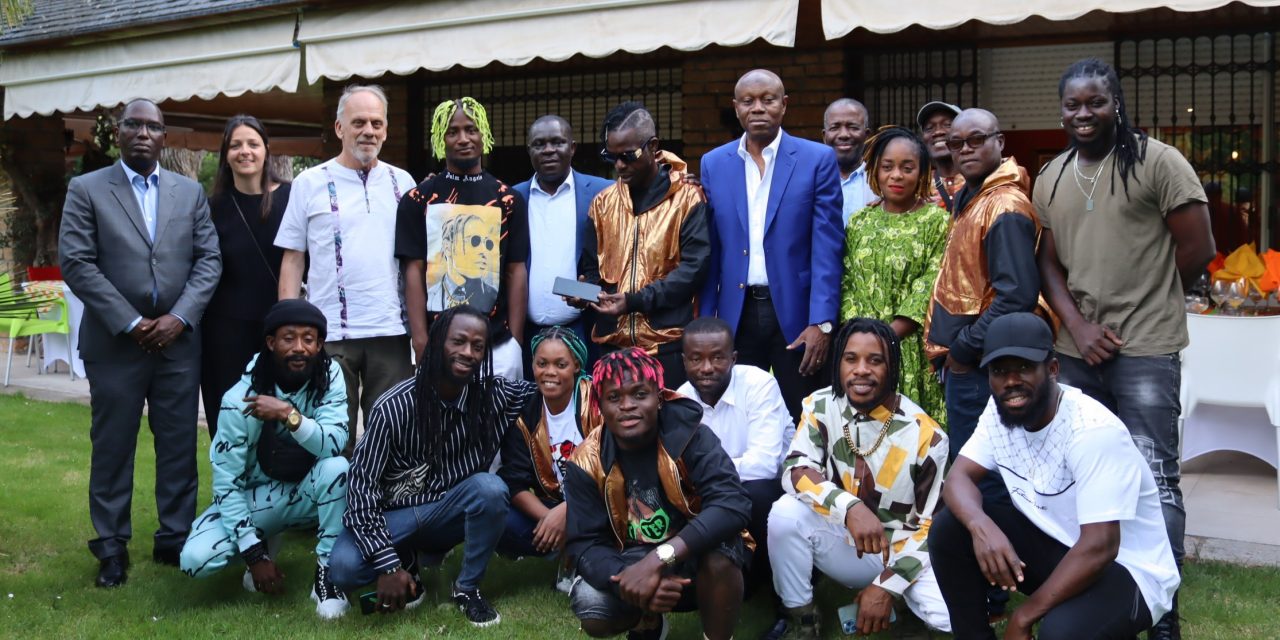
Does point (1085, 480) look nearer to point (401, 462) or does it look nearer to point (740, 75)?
point (401, 462)

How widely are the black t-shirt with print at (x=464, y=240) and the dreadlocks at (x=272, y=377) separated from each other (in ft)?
1.89

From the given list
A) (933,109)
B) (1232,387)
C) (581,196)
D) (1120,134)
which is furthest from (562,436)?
(1232,387)

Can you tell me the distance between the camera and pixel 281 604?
4.86 m

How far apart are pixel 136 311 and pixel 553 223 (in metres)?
1.82

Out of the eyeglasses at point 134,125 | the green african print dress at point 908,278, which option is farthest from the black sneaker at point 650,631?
the eyeglasses at point 134,125

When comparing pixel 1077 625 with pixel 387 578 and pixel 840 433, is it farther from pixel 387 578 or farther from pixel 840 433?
pixel 387 578

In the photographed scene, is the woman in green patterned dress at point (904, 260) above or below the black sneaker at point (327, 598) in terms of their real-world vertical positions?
above

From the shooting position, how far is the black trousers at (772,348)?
4.93m

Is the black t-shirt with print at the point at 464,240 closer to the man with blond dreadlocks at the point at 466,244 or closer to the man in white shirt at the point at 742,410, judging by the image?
the man with blond dreadlocks at the point at 466,244

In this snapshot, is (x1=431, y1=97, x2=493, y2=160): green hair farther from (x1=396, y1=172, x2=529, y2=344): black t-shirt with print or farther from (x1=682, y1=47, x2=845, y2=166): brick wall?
(x1=682, y1=47, x2=845, y2=166): brick wall

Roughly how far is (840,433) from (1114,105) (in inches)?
56.8

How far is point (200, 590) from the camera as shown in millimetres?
5023

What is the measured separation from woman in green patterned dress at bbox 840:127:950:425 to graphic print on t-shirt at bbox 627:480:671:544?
1.18 m

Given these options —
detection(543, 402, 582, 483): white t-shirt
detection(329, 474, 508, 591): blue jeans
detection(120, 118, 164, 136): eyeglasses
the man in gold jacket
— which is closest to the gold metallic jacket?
the man in gold jacket
